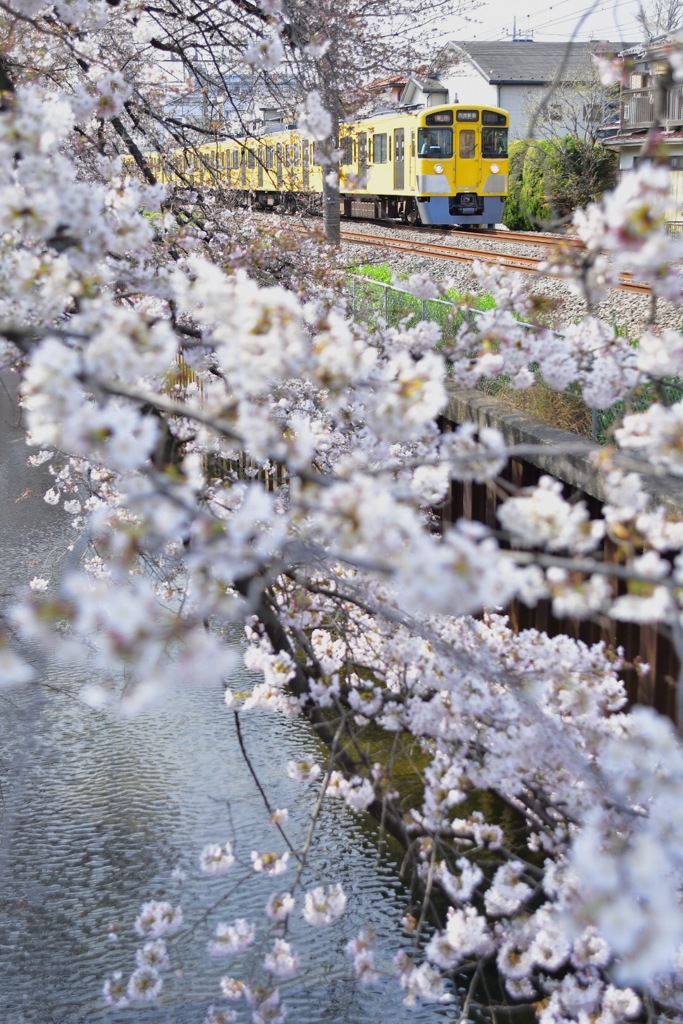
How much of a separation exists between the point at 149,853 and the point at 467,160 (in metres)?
16.2

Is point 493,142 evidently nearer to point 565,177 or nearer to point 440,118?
point 440,118

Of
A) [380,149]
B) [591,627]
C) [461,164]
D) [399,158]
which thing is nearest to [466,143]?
[461,164]

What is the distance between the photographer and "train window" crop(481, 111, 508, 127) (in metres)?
20.8

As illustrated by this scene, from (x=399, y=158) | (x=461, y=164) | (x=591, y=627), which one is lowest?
(x=591, y=627)

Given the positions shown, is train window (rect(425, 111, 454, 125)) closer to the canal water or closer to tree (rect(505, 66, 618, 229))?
tree (rect(505, 66, 618, 229))

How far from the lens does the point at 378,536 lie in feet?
5.09

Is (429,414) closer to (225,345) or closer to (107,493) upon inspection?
(225,345)

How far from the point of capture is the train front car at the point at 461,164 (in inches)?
789

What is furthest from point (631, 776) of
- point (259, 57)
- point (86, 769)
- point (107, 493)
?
point (86, 769)

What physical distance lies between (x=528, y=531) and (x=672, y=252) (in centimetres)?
72

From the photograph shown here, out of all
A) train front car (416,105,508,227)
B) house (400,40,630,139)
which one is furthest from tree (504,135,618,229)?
house (400,40,630,139)

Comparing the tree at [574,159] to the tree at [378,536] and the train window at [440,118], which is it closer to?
the train window at [440,118]

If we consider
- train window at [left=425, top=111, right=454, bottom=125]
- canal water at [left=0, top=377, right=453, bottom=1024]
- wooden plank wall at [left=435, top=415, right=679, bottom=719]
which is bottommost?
canal water at [left=0, top=377, right=453, bottom=1024]

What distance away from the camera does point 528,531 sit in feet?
5.76
